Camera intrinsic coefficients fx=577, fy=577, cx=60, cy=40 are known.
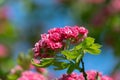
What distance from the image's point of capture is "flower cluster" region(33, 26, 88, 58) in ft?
9.03

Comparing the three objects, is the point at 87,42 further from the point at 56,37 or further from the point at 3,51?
the point at 3,51

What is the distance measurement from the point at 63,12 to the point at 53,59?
249 inches

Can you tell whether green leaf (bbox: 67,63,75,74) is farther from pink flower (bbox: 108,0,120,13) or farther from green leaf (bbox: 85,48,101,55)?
pink flower (bbox: 108,0,120,13)

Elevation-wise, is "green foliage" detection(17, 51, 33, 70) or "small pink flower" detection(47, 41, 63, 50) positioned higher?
"small pink flower" detection(47, 41, 63, 50)

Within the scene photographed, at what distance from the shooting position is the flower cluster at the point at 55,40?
275cm

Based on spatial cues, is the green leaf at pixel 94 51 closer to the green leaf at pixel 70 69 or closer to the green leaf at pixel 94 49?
the green leaf at pixel 94 49

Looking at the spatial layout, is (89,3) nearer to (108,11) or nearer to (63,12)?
(63,12)

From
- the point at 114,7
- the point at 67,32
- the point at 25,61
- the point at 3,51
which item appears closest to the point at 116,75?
the point at 114,7

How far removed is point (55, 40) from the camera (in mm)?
2758

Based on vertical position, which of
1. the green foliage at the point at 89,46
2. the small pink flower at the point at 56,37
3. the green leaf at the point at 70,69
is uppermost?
the small pink flower at the point at 56,37

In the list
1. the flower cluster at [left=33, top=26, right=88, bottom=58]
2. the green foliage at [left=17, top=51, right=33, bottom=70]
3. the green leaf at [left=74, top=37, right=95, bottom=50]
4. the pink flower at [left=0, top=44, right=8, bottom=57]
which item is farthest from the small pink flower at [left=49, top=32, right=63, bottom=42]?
the pink flower at [left=0, top=44, right=8, bottom=57]

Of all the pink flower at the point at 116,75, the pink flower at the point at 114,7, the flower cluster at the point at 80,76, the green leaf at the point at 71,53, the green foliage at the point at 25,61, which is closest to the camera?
the green leaf at the point at 71,53

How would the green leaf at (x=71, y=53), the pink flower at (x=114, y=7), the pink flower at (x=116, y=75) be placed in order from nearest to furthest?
the green leaf at (x=71, y=53), the pink flower at (x=116, y=75), the pink flower at (x=114, y=7)

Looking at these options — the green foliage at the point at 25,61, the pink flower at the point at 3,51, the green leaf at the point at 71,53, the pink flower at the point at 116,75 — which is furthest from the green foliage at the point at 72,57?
the pink flower at the point at 3,51
